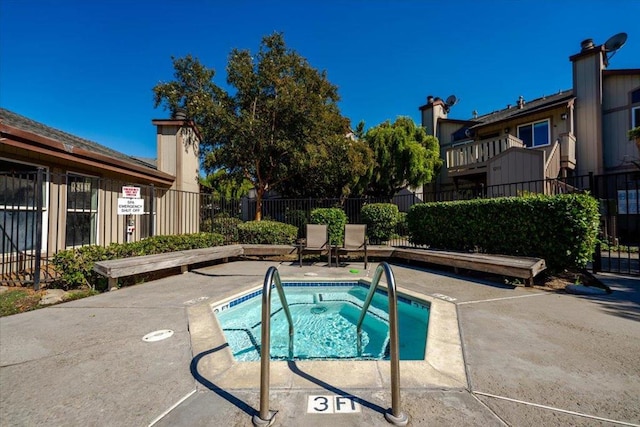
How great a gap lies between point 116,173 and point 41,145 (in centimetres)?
257

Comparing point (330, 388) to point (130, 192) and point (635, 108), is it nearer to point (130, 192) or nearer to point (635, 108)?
point (130, 192)

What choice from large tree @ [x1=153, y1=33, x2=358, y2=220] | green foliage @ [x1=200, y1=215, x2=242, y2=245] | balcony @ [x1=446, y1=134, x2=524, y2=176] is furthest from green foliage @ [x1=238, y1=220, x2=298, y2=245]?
Result: balcony @ [x1=446, y1=134, x2=524, y2=176]

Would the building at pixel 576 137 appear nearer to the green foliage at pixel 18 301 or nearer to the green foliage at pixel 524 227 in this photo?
the green foliage at pixel 524 227

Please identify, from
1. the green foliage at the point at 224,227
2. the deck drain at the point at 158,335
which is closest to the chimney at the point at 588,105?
the green foliage at the point at 224,227

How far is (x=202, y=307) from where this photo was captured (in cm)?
423

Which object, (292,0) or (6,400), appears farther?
(292,0)

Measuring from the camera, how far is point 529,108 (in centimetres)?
1608

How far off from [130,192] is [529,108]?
1951 centimetres

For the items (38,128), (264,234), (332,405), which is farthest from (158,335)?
(38,128)

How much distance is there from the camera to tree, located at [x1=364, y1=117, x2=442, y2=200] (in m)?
15.6

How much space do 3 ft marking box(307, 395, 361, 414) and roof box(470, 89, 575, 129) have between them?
656 inches

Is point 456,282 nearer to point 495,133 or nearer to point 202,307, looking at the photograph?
point 202,307

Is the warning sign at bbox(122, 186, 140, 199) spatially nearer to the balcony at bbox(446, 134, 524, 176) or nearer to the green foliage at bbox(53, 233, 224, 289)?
the green foliage at bbox(53, 233, 224, 289)

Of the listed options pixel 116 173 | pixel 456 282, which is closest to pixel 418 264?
pixel 456 282
